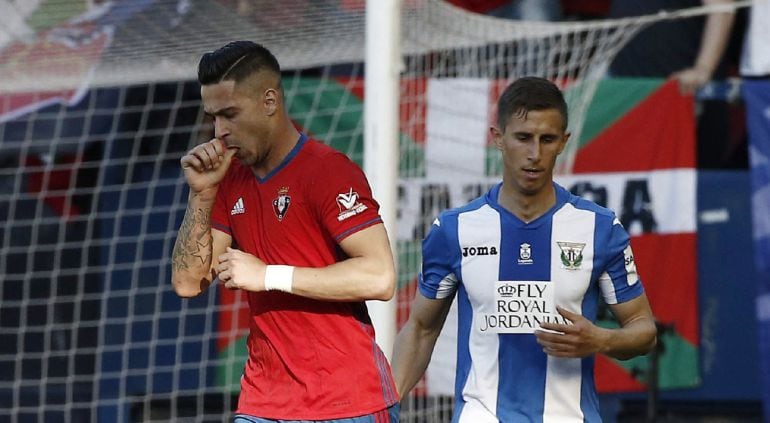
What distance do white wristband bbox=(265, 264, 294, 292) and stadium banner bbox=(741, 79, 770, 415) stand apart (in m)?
3.78

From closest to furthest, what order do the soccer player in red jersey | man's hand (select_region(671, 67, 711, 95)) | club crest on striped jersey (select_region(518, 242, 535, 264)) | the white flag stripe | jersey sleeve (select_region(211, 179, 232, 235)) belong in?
the soccer player in red jersey
jersey sleeve (select_region(211, 179, 232, 235))
club crest on striped jersey (select_region(518, 242, 535, 264))
the white flag stripe
man's hand (select_region(671, 67, 711, 95))

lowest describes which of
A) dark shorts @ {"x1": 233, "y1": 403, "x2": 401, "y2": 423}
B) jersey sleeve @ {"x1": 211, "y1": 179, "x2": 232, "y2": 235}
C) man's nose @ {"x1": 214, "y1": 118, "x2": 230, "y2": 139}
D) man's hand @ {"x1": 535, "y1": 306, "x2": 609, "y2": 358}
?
dark shorts @ {"x1": 233, "y1": 403, "x2": 401, "y2": 423}

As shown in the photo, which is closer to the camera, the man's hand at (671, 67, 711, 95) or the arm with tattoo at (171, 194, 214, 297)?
the arm with tattoo at (171, 194, 214, 297)

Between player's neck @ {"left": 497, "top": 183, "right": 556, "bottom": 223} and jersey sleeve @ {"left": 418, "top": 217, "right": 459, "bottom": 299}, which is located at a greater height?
player's neck @ {"left": 497, "top": 183, "right": 556, "bottom": 223}

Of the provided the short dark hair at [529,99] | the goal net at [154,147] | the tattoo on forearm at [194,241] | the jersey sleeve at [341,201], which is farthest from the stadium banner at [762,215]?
the tattoo on forearm at [194,241]

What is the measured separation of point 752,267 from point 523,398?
330 centimetres

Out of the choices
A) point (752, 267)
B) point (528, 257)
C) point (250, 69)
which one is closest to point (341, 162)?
point (250, 69)

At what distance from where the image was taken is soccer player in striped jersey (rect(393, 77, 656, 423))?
411 cm

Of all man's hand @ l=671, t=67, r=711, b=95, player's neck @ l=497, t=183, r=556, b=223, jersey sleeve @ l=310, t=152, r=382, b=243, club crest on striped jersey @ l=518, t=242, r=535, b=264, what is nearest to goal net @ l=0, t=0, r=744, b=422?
man's hand @ l=671, t=67, r=711, b=95

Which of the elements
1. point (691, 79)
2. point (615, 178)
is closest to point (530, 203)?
point (615, 178)

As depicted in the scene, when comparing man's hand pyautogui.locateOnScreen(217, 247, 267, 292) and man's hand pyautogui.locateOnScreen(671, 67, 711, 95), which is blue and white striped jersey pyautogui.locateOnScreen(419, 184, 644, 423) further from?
man's hand pyautogui.locateOnScreen(671, 67, 711, 95)

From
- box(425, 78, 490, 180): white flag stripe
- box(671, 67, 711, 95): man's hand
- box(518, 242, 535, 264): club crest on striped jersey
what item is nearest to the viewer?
box(518, 242, 535, 264): club crest on striped jersey

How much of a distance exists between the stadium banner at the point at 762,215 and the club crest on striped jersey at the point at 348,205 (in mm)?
3587

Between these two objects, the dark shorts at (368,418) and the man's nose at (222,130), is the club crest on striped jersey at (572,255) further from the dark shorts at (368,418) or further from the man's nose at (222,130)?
the man's nose at (222,130)
